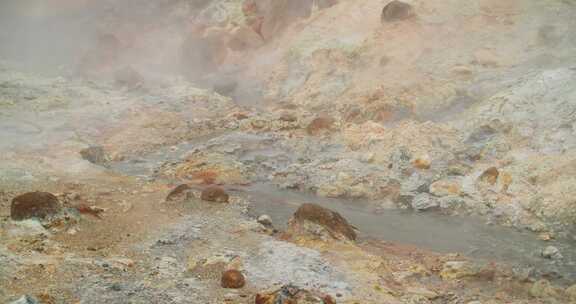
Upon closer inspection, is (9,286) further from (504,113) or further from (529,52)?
(529,52)

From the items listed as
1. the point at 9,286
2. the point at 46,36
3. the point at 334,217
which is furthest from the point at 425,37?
the point at 46,36

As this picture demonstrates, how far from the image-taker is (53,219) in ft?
40.5

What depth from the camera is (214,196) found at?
1555 cm

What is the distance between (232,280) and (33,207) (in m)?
5.57

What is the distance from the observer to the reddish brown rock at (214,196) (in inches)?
610

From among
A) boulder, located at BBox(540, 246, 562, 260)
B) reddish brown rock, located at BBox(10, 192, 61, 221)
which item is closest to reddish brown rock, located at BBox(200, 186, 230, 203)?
reddish brown rock, located at BBox(10, 192, 61, 221)

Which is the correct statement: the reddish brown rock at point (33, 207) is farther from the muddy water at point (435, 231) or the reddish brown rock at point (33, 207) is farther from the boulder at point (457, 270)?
the boulder at point (457, 270)

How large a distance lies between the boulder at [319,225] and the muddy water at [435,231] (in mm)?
889

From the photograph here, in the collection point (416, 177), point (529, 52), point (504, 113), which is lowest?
point (416, 177)

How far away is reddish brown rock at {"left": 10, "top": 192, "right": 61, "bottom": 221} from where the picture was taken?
12227 millimetres

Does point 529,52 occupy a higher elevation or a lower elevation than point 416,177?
higher

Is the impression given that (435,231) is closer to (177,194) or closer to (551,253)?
(551,253)

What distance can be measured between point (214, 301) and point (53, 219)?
521 cm

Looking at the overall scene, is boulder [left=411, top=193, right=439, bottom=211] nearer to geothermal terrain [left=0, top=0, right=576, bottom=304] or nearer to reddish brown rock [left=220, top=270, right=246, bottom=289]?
geothermal terrain [left=0, top=0, right=576, bottom=304]
